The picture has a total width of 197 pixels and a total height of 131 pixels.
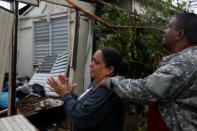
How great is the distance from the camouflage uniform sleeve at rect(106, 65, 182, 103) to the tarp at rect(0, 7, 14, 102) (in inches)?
95.9

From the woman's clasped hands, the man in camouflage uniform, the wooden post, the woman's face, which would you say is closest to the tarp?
the wooden post

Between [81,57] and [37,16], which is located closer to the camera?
[81,57]

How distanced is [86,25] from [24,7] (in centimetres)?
461

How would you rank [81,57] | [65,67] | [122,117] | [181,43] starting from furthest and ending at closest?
[65,67] → [81,57] → [122,117] → [181,43]

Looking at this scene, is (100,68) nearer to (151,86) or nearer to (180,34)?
(151,86)

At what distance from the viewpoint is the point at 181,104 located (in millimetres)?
1092

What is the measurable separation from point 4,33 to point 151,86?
273cm

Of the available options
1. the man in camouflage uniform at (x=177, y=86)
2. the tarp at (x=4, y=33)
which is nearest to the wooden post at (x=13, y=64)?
the tarp at (x=4, y=33)

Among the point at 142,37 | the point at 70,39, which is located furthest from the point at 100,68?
the point at 70,39

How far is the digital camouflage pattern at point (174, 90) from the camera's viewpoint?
3.35 ft

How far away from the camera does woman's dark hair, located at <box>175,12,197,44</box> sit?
3.89 feet

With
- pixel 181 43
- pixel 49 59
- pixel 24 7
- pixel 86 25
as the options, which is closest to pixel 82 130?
pixel 181 43

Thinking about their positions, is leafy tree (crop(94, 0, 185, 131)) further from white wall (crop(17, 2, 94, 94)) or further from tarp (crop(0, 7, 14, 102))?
tarp (crop(0, 7, 14, 102))

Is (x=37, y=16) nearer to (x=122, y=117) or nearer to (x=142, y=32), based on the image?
(x=142, y=32)
